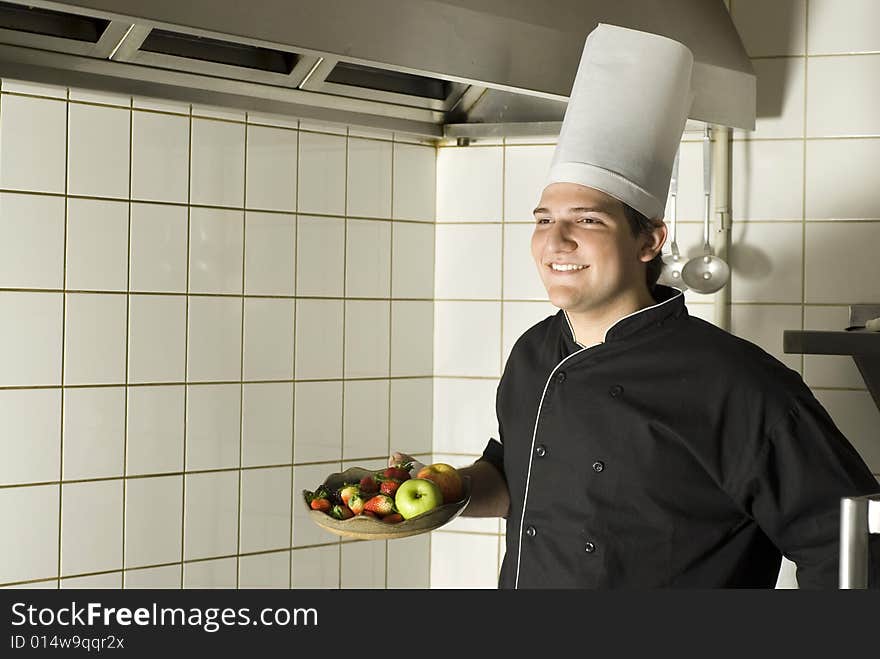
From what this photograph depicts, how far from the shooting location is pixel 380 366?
2.08 metres

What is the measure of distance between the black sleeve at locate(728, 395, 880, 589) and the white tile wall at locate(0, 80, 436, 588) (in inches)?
36.6

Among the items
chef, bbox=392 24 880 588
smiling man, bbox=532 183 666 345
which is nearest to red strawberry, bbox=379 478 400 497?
chef, bbox=392 24 880 588

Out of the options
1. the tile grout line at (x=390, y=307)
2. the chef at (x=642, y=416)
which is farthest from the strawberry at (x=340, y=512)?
the tile grout line at (x=390, y=307)

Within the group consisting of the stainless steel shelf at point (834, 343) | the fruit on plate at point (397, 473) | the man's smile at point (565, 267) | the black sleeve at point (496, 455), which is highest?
the man's smile at point (565, 267)

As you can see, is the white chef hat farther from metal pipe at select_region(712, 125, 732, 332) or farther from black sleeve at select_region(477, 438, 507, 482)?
metal pipe at select_region(712, 125, 732, 332)

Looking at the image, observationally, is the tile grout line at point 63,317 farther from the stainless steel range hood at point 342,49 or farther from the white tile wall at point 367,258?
the white tile wall at point 367,258

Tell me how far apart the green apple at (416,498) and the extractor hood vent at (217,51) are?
1.99 ft

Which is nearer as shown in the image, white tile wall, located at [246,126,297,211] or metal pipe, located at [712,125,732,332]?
A: white tile wall, located at [246,126,297,211]

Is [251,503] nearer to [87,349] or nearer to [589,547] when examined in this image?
[87,349]

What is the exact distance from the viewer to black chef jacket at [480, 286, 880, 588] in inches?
48.2

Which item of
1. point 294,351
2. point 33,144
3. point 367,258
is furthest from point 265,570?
point 33,144

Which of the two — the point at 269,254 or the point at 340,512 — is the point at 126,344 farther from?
the point at 340,512

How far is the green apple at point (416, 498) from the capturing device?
4.45 feet

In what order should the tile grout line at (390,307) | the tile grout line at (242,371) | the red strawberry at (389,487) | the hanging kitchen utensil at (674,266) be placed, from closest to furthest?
the red strawberry at (389,487) < the tile grout line at (242,371) < the hanging kitchen utensil at (674,266) < the tile grout line at (390,307)
